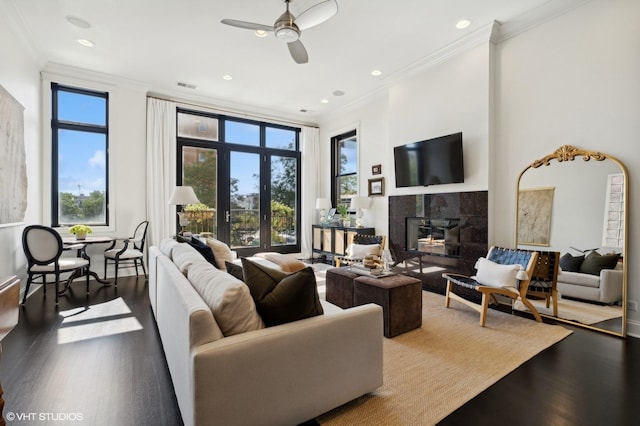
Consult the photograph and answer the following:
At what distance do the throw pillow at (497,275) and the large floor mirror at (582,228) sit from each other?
611 millimetres

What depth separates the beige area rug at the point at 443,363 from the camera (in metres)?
1.76

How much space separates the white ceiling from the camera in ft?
10.8

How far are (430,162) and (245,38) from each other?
9.76 feet

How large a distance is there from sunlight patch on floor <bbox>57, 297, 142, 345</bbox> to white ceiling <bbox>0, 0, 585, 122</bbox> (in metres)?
3.29

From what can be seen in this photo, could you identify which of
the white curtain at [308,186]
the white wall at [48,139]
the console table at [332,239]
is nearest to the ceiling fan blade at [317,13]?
the white wall at [48,139]

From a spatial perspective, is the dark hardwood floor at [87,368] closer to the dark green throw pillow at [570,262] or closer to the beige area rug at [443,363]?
the beige area rug at [443,363]

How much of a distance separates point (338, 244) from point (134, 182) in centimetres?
382

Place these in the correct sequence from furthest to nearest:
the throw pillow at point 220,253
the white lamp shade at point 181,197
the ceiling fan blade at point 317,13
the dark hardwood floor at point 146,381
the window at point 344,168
Result: 1. the window at point 344,168
2. the white lamp shade at point 181,197
3. the throw pillow at point 220,253
4. the ceiling fan blade at point 317,13
5. the dark hardwood floor at point 146,381

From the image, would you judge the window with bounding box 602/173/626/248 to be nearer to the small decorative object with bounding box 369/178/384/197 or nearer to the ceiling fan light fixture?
the small decorative object with bounding box 369/178/384/197

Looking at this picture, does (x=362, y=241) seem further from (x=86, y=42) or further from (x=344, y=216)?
(x=86, y=42)

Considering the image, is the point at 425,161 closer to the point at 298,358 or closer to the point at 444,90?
the point at 444,90

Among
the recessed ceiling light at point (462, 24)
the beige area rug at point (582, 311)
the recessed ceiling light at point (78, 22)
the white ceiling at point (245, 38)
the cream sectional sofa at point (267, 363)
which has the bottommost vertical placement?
the beige area rug at point (582, 311)

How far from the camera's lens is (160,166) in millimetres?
5469

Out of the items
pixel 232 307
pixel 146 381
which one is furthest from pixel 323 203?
pixel 232 307
